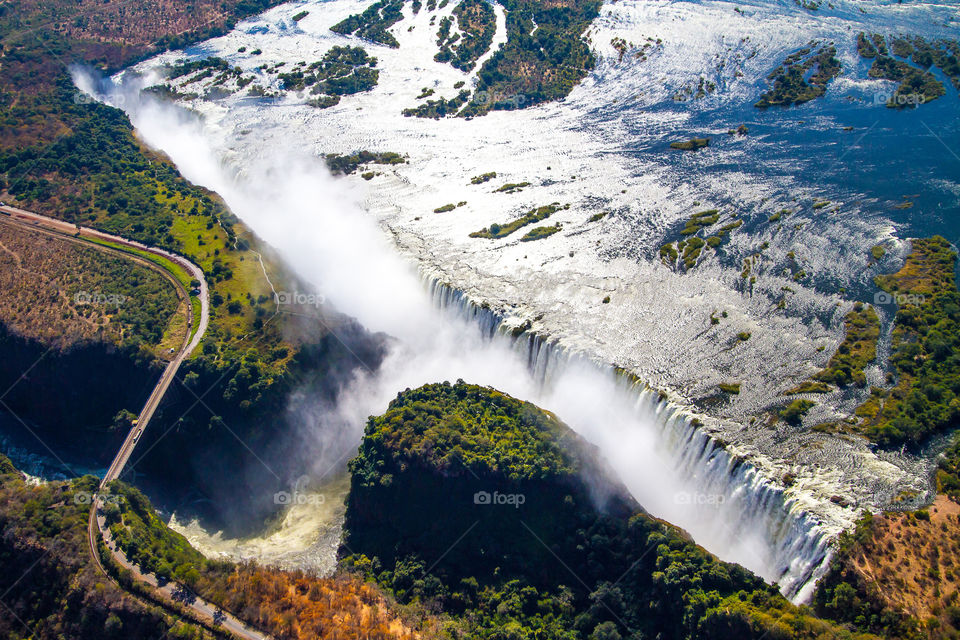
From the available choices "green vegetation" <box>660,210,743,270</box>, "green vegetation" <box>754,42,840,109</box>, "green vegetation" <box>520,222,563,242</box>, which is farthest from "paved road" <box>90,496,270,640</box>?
"green vegetation" <box>754,42,840,109</box>

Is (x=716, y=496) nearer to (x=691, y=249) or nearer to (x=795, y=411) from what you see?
(x=795, y=411)

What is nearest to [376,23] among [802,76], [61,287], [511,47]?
[511,47]

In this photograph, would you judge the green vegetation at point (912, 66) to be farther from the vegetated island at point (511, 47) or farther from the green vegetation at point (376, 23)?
the green vegetation at point (376, 23)

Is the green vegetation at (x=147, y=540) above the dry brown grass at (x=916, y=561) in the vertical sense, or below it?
below

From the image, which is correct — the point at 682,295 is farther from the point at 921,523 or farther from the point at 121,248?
the point at 121,248

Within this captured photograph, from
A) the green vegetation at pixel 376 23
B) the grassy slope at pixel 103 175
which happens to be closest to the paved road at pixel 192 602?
the grassy slope at pixel 103 175

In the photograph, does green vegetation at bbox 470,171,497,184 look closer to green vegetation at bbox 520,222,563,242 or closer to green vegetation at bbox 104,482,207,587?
green vegetation at bbox 520,222,563,242
